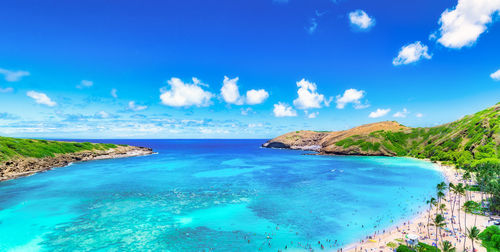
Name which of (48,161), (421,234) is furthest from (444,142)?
(48,161)

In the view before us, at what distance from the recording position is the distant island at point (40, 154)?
313ft

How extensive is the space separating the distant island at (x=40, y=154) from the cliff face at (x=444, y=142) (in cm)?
18117

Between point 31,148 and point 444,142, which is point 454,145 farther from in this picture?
point 31,148

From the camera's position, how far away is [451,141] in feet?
445

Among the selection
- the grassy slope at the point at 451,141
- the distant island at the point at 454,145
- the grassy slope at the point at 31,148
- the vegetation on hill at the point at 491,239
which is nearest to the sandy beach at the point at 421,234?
the vegetation on hill at the point at 491,239

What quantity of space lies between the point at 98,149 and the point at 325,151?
185 metres

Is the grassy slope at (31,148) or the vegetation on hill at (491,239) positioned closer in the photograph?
the vegetation on hill at (491,239)

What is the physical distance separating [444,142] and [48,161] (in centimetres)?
23447

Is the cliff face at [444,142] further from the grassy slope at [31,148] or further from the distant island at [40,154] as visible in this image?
the grassy slope at [31,148]

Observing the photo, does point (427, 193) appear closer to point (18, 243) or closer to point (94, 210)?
Result: point (94, 210)

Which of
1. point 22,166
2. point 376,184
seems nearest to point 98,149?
point 22,166

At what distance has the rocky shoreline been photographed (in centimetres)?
9129

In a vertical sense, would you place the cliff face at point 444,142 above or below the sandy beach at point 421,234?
above

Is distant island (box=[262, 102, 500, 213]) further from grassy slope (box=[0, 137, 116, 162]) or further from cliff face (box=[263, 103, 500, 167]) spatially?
grassy slope (box=[0, 137, 116, 162])
